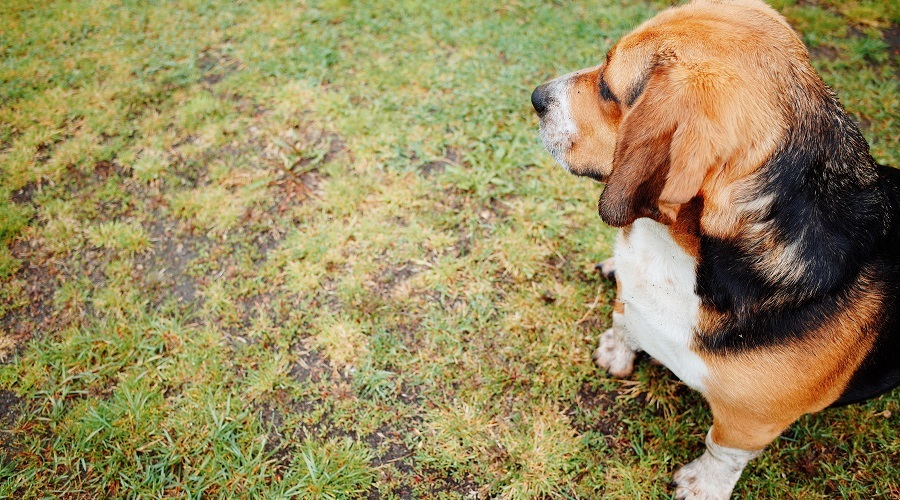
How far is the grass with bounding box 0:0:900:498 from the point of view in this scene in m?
2.91

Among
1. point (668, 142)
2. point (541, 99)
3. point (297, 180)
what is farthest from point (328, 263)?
point (668, 142)

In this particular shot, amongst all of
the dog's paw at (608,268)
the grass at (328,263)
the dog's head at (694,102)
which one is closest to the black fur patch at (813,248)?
the dog's head at (694,102)

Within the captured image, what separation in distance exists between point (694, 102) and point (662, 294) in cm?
85

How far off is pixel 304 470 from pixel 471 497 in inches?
35.8

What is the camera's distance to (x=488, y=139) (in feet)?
14.1

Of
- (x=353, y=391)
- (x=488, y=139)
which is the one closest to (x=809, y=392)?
(x=353, y=391)

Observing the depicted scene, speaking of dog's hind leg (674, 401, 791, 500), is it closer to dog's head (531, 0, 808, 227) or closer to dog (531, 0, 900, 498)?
dog (531, 0, 900, 498)

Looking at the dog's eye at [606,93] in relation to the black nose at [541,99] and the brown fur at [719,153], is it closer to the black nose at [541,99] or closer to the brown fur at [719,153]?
the brown fur at [719,153]

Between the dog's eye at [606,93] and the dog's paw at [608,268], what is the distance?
152 centimetres

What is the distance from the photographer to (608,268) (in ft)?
11.4

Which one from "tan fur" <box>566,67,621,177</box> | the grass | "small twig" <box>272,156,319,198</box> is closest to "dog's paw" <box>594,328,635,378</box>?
the grass

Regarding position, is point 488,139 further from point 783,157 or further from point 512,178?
point 783,157

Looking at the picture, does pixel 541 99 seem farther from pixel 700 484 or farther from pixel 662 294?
pixel 700 484

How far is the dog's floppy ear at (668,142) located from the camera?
1668 mm
